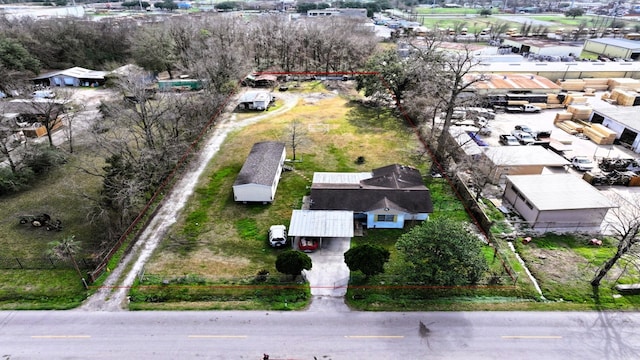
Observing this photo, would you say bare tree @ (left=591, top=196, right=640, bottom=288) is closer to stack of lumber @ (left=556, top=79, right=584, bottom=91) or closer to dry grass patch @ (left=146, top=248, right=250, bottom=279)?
dry grass patch @ (left=146, top=248, right=250, bottom=279)

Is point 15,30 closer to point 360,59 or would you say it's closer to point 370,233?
point 360,59

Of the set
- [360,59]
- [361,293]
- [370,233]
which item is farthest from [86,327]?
[360,59]

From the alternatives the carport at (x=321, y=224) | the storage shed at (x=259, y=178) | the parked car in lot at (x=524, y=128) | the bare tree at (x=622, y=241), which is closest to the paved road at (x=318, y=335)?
the bare tree at (x=622, y=241)

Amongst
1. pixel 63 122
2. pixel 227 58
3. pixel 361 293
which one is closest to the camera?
pixel 361 293

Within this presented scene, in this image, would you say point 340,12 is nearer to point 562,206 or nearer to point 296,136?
point 296,136

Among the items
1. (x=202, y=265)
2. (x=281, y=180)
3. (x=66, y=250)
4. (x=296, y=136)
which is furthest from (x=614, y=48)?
(x=66, y=250)

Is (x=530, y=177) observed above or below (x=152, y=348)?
above
